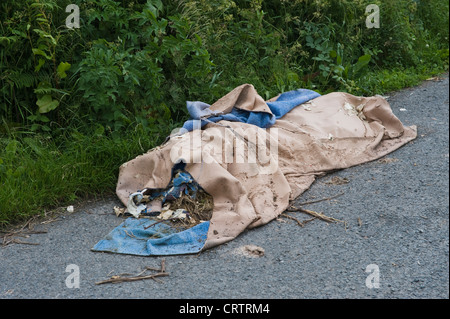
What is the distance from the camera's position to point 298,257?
3111 millimetres

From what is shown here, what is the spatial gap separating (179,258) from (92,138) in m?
1.53

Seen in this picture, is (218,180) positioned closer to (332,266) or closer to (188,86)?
(332,266)

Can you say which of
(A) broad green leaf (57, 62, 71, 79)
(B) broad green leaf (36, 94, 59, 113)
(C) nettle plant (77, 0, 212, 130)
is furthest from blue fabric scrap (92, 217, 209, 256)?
(A) broad green leaf (57, 62, 71, 79)

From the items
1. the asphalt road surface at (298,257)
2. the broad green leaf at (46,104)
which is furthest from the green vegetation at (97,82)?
the asphalt road surface at (298,257)

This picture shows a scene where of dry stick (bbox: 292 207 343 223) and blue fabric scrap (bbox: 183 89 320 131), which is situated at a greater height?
blue fabric scrap (bbox: 183 89 320 131)

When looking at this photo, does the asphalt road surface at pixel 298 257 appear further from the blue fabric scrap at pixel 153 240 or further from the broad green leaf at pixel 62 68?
the broad green leaf at pixel 62 68

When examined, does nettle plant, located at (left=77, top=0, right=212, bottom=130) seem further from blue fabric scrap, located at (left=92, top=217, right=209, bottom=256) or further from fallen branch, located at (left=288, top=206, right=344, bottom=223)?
fallen branch, located at (left=288, top=206, right=344, bottom=223)

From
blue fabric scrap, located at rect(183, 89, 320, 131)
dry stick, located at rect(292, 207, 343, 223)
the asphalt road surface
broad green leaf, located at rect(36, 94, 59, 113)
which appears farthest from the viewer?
broad green leaf, located at rect(36, 94, 59, 113)

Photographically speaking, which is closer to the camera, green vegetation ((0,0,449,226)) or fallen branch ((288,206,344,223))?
fallen branch ((288,206,344,223))

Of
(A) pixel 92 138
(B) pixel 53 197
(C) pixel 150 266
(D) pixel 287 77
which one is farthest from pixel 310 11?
(C) pixel 150 266

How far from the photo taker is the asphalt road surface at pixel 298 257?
2.81 metres

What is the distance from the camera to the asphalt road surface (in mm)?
2812

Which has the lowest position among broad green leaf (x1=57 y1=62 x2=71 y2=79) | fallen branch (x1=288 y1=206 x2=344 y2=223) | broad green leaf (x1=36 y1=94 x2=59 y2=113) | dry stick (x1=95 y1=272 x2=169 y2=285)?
fallen branch (x1=288 y1=206 x2=344 y2=223)

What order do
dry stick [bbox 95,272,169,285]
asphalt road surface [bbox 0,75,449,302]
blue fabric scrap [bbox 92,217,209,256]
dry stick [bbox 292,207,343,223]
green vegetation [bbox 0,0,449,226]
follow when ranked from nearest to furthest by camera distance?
asphalt road surface [bbox 0,75,449,302] → dry stick [bbox 95,272,169,285] → blue fabric scrap [bbox 92,217,209,256] → dry stick [bbox 292,207,343,223] → green vegetation [bbox 0,0,449,226]
